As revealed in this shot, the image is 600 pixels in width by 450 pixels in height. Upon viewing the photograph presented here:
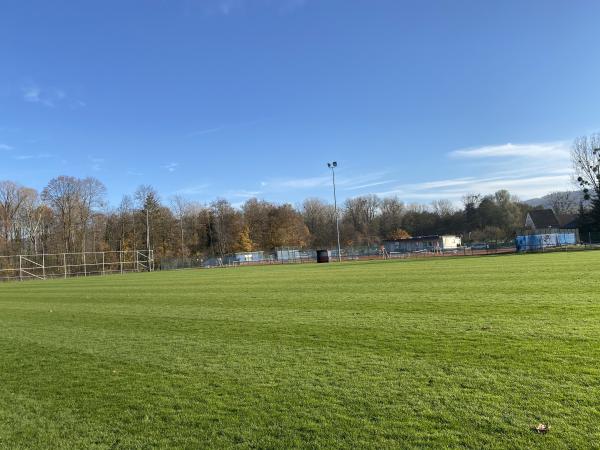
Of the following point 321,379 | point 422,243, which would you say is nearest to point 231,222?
point 422,243

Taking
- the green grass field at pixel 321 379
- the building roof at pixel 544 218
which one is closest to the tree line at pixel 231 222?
the building roof at pixel 544 218

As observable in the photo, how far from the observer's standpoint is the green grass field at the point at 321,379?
4.18 metres

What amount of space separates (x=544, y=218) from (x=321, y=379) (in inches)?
3923

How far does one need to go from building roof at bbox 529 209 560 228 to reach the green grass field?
89756 millimetres

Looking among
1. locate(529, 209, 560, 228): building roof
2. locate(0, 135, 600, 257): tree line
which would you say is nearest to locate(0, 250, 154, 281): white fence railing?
locate(0, 135, 600, 257): tree line

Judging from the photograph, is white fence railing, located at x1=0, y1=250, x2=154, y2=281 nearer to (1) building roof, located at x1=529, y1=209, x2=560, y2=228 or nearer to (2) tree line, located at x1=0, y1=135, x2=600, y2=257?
(2) tree line, located at x1=0, y1=135, x2=600, y2=257

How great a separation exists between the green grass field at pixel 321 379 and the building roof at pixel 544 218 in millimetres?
89756

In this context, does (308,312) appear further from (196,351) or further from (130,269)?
(130,269)

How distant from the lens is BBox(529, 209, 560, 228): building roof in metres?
90.9

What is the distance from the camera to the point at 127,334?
10.1 m

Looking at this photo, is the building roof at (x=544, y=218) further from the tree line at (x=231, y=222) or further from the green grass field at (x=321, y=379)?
the green grass field at (x=321, y=379)

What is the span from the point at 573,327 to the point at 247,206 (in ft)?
322

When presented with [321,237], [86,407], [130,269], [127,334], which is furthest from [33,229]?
[86,407]

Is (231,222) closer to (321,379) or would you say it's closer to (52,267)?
(52,267)
